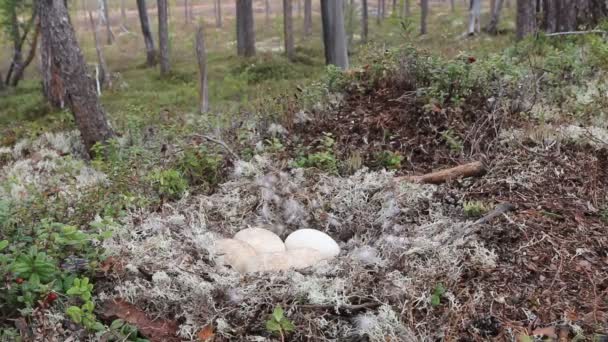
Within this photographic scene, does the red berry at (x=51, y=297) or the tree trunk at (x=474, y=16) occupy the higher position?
the tree trunk at (x=474, y=16)

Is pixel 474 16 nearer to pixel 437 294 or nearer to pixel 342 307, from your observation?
pixel 437 294

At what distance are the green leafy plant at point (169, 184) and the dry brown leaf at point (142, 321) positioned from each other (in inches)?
50.4

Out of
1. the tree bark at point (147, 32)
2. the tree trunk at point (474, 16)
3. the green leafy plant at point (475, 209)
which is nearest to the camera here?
the green leafy plant at point (475, 209)

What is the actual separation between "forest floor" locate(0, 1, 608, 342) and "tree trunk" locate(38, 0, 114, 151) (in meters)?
0.63

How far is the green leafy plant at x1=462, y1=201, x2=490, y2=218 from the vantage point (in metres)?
3.12

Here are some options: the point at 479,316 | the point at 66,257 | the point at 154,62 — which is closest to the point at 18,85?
the point at 154,62

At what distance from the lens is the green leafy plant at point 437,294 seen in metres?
2.43

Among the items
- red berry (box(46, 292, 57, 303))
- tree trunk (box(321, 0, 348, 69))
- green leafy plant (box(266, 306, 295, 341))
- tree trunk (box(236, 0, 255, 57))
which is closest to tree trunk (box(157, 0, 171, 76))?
tree trunk (box(236, 0, 255, 57))

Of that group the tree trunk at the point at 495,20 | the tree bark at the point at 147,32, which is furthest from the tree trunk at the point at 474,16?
the tree bark at the point at 147,32

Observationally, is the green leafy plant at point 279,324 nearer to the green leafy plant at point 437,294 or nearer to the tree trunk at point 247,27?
the green leafy plant at point 437,294

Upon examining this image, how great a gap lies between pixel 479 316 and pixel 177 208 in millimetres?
2022

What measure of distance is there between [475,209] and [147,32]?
744 inches

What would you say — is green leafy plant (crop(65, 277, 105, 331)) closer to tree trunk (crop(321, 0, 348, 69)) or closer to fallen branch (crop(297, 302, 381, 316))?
fallen branch (crop(297, 302, 381, 316))

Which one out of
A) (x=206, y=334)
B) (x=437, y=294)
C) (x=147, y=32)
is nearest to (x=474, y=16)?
(x=147, y=32)
